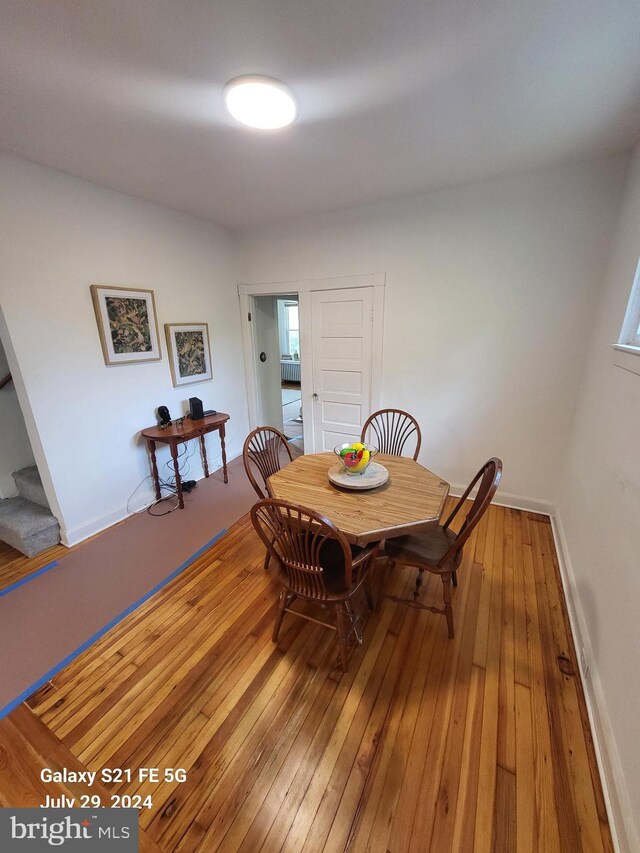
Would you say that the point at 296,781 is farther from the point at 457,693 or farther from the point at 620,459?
the point at 620,459

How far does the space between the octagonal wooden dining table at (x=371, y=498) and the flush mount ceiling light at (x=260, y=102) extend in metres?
1.87

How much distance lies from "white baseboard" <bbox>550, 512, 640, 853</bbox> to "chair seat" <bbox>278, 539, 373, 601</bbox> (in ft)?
3.40

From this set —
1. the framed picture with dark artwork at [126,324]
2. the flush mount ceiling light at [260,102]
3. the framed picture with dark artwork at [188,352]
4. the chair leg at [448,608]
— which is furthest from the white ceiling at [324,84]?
the chair leg at [448,608]

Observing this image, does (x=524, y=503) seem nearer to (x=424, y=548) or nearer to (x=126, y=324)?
(x=424, y=548)

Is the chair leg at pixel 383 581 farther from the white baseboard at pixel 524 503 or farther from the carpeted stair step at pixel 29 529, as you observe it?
the carpeted stair step at pixel 29 529

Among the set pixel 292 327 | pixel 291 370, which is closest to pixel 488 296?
pixel 291 370

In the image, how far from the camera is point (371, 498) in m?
1.68

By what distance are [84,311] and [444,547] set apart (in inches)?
117

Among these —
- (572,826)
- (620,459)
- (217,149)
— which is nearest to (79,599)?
(572,826)

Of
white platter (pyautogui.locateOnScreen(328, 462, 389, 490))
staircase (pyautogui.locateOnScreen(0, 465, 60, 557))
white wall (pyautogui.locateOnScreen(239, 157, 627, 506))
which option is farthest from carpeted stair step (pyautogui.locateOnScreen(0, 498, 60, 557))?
white wall (pyautogui.locateOnScreen(239, 157, 627, 506))

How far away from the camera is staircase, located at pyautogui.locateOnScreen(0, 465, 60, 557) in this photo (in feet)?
7.64

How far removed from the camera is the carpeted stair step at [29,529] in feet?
7.61

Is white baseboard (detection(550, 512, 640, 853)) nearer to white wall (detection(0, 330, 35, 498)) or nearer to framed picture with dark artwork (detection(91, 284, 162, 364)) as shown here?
framed picture with dark artwork (detection(91, 284, 162, 364))

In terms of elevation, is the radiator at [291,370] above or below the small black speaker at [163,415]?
below
